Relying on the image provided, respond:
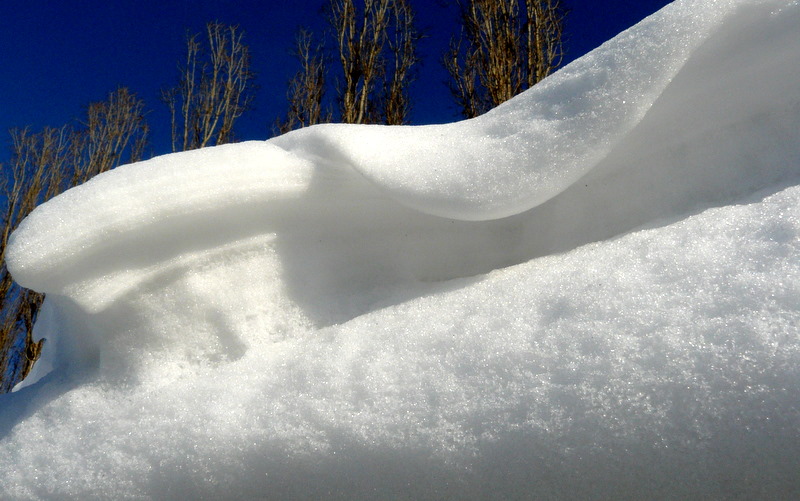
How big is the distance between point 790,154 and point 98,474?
0.93 metres

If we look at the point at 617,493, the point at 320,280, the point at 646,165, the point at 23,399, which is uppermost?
the point at 646,165

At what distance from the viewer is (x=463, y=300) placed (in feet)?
2.20

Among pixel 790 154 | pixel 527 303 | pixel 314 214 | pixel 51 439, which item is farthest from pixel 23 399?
pixel 790 154

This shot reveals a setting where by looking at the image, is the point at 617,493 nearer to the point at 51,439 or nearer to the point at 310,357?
the point at 310,357

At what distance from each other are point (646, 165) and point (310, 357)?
52 cm

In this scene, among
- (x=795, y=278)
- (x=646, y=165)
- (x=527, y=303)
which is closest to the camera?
(x=795, y=278)

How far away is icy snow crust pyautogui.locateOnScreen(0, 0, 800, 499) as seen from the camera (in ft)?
1.58

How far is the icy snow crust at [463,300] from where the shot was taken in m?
0.48

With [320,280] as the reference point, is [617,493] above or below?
below

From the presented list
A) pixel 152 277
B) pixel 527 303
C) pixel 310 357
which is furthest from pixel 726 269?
pixel 152 277

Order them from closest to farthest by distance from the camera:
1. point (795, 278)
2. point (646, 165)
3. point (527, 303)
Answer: point (795, 278) < point (527, 303) < point (646, 165)

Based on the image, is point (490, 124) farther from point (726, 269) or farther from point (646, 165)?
point (726, 269)

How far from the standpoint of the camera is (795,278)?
47 cm

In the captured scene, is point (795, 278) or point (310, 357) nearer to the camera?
point (795, 278)
